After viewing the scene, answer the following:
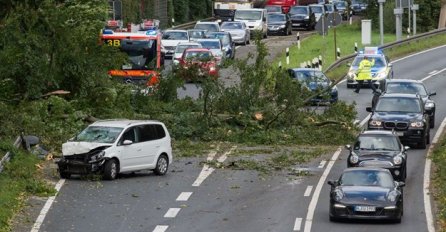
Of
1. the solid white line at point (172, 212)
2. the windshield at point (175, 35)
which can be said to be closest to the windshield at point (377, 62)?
the windshield at point (175, 35)

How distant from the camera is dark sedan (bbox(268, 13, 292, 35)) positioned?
85.6m

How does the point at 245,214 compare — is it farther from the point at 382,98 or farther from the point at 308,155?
the point at 382,98

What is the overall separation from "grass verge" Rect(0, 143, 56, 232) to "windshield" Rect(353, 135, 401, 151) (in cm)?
859

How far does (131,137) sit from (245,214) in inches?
222

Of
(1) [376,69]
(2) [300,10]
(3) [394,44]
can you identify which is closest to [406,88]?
(1) [376,69]

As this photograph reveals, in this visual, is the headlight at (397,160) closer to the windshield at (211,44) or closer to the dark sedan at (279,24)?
the windshield at (211,44)

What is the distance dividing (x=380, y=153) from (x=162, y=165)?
19.0 ft

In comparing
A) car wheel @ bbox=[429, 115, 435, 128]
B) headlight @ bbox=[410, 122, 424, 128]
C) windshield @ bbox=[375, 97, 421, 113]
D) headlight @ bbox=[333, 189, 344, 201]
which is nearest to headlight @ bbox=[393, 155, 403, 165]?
headlight @ bbox=[333, 189, 344, 201]

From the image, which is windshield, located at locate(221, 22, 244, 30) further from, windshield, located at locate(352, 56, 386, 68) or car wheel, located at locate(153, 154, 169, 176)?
car wheel, located at locate(153, 154, 169, 176)

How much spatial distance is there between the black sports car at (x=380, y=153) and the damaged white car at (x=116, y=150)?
16.5ft

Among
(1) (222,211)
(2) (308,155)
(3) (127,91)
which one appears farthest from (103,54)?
(1) (222,211)

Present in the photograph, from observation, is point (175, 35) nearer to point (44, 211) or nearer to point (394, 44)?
point (394, 44)

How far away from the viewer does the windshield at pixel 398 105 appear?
4222 centimetres

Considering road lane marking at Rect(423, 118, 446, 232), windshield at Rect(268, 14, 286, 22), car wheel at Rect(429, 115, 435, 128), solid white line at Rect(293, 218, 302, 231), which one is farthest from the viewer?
windshield at Rect(268, 14, 286, 22)
